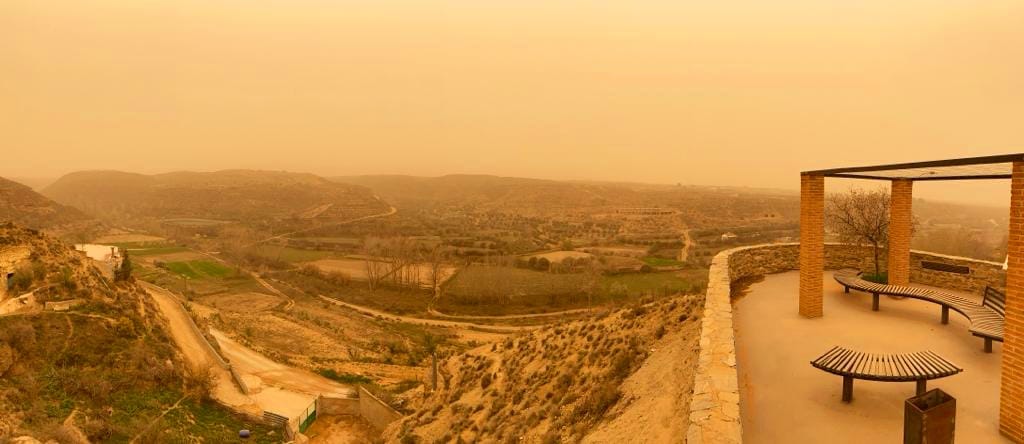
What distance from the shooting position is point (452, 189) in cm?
19075

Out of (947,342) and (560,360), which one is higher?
(947,342)

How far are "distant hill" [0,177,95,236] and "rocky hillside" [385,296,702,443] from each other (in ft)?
209

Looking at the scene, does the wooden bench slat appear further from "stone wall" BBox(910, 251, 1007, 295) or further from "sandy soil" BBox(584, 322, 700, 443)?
"stone wall" BBox(910, 251, 1007, 295)

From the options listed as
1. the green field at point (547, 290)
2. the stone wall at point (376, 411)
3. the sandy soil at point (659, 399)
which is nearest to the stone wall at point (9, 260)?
the stone wall at point (376, 411)

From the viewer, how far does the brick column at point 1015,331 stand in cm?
504

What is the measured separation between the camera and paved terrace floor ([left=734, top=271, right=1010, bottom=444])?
5.41 meters

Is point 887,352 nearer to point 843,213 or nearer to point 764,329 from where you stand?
point 764,329

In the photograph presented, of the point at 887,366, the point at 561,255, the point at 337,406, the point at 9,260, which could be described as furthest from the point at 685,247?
the point at 9,260

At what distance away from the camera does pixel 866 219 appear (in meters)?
13.9

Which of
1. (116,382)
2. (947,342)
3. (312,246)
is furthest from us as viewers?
(312,246)

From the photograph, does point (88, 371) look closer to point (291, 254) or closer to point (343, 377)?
point (343, 377)

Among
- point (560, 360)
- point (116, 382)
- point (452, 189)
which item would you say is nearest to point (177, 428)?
point (116, 382)

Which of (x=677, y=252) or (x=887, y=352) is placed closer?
(x=887, y=352)

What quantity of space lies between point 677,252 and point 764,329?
60377 millimetres
